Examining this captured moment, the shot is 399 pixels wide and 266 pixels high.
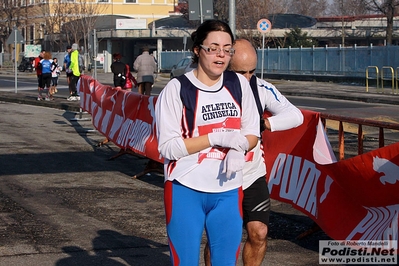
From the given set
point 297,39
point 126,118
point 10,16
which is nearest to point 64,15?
point 10,16

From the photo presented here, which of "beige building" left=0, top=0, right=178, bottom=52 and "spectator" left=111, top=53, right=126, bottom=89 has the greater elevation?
"beige building" left=0, top=0, right=178, bottom=52

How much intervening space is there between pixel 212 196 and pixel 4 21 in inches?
3002

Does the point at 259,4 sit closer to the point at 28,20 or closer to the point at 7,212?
the point at 28,20

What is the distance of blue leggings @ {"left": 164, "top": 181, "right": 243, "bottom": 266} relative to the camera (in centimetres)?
385

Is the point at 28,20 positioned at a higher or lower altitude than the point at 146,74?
higher

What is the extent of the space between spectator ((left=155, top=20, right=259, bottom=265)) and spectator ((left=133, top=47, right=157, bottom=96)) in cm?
1709

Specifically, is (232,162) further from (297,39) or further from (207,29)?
(297,39)

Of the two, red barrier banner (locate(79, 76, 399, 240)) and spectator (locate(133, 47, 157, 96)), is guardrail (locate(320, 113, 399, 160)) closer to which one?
red barrier banner (locate(79, 76, 399, 240))

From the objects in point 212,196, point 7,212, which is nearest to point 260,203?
point 212,196

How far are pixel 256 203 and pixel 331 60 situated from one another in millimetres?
38167

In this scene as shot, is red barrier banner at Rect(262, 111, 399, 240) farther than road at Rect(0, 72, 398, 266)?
No

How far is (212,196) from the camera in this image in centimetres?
385

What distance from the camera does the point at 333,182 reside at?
21.5 ft

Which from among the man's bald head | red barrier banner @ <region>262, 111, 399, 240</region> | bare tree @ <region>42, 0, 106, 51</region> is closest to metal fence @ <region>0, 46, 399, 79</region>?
bare tree @ <region>42, 0, 106, 51</region>
